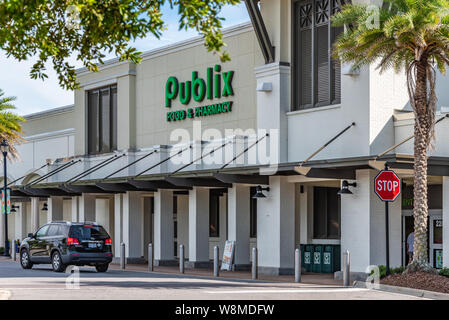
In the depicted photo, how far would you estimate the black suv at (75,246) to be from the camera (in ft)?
88.8

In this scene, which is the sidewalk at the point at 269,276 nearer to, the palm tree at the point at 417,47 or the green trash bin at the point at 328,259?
the green trash bin at the point at 328,259

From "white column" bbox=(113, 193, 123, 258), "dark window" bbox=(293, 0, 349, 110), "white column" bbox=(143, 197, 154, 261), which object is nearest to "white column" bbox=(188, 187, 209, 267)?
"white column" bbox=(113, 193, 123, 258)

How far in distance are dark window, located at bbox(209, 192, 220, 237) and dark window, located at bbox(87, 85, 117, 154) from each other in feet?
17.8

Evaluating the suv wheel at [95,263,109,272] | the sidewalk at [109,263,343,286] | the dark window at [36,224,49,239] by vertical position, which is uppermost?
the dark window at [36,224,49,239]

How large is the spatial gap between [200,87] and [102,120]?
8.40m

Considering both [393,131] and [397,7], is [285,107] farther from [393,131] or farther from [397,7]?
[397,7]

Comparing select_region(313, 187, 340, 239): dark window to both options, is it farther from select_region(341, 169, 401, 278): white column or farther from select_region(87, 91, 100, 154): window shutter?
select_region(87, 91, 100, 154): window shutter

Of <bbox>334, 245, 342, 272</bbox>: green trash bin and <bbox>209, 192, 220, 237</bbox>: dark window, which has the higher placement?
<bbox>209, 192, 220, 237</bbox>: dark window

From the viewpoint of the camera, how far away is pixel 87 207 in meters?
38.9

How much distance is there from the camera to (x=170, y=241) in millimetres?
34312

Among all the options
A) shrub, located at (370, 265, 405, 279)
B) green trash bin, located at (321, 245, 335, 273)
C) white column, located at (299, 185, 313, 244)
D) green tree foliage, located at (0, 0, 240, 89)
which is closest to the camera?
green tree foliage, located at (0, 0, 240, 89)

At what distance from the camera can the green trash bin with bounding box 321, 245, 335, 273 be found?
1145 inches

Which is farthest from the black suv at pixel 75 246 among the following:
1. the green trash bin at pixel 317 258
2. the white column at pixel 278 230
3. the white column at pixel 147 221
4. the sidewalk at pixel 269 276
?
the white column at pixel 147 221
